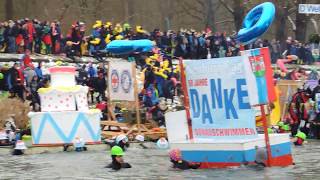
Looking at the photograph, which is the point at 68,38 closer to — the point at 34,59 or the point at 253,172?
the point at 34,59

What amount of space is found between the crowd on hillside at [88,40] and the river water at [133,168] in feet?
46.7

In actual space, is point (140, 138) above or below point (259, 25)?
below

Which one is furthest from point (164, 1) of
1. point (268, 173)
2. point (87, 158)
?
point (268, 173)

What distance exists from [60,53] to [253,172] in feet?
74.0

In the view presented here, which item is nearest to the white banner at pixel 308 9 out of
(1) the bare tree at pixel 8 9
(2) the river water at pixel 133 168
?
(2) the river water at pixel 133 168

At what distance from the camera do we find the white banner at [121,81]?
2291 cm

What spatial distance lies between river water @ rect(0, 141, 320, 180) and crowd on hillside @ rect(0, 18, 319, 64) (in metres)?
14.2

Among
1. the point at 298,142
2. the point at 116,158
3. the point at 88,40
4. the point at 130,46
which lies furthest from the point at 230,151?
the point at 88,40

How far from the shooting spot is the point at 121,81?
2327 cm

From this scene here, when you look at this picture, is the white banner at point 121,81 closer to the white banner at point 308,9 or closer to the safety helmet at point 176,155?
the white banner at point 308,9

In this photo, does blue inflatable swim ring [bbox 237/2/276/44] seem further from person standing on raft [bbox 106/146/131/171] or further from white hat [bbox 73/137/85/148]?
white hat [bbox 73/137/85/148]

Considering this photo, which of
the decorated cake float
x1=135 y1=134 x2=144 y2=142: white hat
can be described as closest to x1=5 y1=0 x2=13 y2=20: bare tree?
the decorated cake float

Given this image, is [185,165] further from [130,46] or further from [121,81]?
[121,81]

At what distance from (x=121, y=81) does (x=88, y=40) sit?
528 inches
